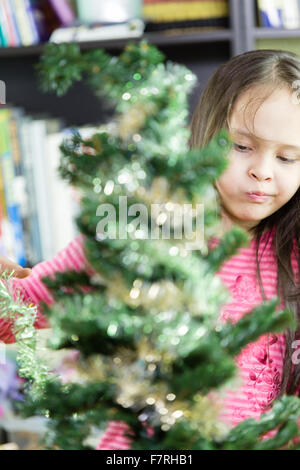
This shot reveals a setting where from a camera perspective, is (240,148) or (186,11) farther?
(186,11)

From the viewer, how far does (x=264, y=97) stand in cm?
88

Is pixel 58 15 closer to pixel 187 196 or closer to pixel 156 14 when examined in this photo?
pixel 156 14

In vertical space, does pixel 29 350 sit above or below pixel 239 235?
below

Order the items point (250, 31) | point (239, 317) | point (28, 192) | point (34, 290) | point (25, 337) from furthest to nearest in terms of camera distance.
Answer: point (28, 192) → point (250, 31) → point (239, 317) → point (34, 290) → point (25, 337)

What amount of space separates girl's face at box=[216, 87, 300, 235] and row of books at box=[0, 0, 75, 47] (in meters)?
1.11

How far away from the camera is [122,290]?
427mm

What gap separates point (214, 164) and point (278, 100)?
1.60 feet

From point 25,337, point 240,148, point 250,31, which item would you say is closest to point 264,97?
point 240,148

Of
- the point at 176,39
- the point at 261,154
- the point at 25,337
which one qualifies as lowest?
the point at 25,337

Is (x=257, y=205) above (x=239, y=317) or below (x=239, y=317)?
above

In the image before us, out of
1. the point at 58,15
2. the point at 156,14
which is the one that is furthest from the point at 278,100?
the point at 58,15

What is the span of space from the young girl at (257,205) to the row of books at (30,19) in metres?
0.99

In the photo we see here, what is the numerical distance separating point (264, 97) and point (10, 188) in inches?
43.5

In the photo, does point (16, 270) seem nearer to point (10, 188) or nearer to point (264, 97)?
point (264, 97)
